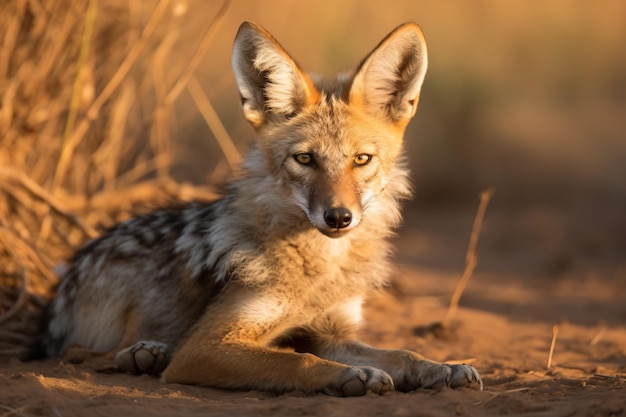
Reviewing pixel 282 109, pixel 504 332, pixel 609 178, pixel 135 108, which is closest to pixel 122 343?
pixel 282 109

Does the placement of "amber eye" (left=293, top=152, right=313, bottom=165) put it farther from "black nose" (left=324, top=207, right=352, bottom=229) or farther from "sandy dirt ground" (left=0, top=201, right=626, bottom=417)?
"sandy dirt ground" (left=0, top=201, right=626, bottom=417)

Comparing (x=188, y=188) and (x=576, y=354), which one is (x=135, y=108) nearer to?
(x=188, y=188)

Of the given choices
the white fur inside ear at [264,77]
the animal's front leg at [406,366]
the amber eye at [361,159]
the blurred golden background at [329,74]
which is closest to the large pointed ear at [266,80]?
the white fur inside ear at [264,77]

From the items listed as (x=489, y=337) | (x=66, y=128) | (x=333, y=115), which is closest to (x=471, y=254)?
(x=489, y=337)

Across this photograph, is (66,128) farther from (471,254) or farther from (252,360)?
(471,254)

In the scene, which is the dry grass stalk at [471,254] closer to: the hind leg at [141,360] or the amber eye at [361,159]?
the amber eye at [361,159]

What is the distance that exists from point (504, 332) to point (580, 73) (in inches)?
361

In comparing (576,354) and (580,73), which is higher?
(580,73)

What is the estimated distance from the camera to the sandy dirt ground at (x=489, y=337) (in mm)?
3369

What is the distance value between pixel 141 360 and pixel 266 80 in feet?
5.47

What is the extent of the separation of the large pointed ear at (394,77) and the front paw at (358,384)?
156 centimetres

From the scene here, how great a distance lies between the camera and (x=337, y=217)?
154 inches

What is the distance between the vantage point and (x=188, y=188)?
23.3ft

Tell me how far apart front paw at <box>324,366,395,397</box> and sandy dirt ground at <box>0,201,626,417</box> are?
0.07m
